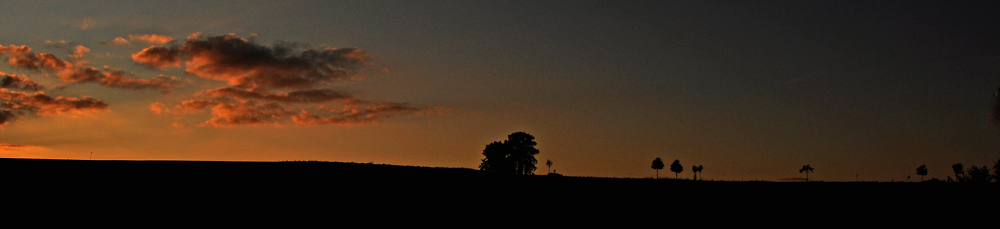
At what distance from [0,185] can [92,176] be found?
394 centimetres

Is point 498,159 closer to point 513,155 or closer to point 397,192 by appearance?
point 513,155

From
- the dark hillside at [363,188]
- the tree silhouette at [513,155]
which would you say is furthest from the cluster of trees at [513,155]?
the dark hillside at [363,188]

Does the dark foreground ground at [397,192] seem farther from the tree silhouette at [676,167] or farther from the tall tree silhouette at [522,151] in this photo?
the tree silhouette at [676,167]

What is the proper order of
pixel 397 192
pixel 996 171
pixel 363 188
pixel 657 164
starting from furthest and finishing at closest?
pixel 657 164
pixel 996 171
pixel 363 188
pixel 397 192

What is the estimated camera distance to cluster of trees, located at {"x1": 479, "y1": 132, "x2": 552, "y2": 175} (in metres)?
92.4

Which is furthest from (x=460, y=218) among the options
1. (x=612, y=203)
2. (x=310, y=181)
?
(x=310, y=181)

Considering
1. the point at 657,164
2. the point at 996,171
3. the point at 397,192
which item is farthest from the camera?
the point at 657,164

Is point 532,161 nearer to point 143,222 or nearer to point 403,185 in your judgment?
point 403,185

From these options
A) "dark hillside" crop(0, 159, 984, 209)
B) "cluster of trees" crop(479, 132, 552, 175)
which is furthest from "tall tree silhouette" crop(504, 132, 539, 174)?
"dark hillside" crop(0, 159, 984, 209)

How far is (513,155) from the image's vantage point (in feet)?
306

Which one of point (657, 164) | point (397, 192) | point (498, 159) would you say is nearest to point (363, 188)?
point (397, 192)

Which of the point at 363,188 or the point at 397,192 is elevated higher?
the point at 363,188

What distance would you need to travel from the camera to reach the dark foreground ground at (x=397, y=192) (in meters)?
25.8

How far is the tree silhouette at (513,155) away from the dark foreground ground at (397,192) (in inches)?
2138
